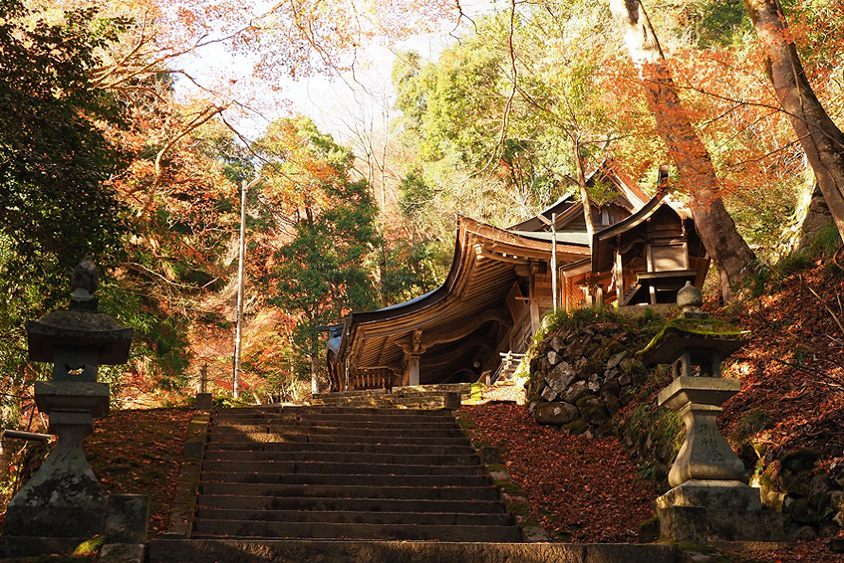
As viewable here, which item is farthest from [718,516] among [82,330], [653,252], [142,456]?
[653,252]

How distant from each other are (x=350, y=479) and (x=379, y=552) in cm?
518

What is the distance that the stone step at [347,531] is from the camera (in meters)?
9.15

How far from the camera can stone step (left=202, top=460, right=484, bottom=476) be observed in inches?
461

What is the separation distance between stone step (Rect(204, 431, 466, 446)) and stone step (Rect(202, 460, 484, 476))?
1350mm

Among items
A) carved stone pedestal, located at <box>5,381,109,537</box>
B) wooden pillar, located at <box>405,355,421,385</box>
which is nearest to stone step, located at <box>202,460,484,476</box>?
carved stone pedestal, located at <box>5,381,109,537</box>

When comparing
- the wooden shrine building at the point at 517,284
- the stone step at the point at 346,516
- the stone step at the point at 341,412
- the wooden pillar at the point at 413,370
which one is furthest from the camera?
the wooden pillar at the point at 413,370

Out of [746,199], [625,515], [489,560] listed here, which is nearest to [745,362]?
[625,515]

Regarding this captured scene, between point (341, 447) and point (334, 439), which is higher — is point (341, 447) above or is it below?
below

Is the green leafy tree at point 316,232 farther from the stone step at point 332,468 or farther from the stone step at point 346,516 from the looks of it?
the stone step at point 346,516

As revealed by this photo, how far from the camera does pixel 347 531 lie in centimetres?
916

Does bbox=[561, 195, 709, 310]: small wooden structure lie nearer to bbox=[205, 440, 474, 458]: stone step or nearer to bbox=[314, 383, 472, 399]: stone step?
bbox=[314, 383, 472, 399]: stone step

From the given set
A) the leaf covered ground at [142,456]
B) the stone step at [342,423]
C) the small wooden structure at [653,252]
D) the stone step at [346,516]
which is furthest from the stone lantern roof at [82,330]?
the small wooden structure at [653,252]

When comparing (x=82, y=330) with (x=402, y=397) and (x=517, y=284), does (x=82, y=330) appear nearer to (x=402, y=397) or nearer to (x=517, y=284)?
(x=402, y=397)

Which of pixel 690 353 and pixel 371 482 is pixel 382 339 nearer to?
pixel 371 482
